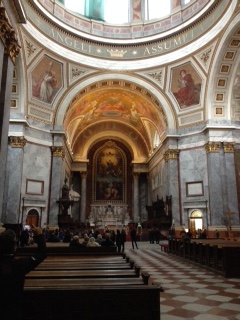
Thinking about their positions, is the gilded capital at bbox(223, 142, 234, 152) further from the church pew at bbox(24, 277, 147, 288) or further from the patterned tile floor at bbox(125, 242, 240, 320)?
the church pew at bbox(24, 277, 147, 288)

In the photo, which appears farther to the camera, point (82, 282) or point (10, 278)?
point (82, 282)

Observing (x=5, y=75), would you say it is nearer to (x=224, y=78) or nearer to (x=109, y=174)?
(x=224, y=78)

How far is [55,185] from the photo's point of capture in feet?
64.8

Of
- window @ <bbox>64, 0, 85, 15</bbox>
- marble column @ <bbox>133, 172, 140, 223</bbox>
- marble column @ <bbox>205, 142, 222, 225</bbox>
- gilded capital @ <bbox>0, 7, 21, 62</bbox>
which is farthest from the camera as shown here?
marble column @ <bbox>133, 172, 140, 223</bbox>

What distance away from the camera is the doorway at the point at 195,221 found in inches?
764

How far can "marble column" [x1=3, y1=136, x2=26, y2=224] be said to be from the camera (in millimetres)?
16406

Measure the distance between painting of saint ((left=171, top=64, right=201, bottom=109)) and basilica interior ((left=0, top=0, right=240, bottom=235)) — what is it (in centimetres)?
7

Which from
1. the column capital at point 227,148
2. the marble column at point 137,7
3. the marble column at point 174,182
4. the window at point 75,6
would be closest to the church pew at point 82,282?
the column capital at point 227,148

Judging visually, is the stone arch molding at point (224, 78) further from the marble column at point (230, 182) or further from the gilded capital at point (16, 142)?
the gilded capital at point (16, 142)

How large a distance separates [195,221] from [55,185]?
31.1 feet

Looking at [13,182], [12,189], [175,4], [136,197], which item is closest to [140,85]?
[175,4]

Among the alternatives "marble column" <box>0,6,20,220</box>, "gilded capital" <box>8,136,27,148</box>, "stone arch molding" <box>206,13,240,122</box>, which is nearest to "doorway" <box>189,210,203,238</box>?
"stone arch molding" <box>206,13,240,122</box>

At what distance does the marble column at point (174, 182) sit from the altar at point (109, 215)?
904cm

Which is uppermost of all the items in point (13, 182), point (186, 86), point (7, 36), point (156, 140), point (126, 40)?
point (126, 40)
